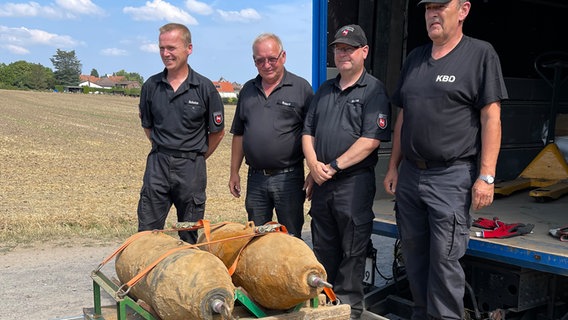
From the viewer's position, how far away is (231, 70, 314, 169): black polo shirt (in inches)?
166

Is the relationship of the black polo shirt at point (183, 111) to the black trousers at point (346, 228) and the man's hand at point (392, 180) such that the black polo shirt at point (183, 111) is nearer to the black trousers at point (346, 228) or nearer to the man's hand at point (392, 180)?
the black trousers at point (346, 228)

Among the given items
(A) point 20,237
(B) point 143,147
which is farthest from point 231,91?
(A) point 20,237

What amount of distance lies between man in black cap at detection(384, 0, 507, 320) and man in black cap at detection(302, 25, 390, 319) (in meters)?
0.41

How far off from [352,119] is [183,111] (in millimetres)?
1357

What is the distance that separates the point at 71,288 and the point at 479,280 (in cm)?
341

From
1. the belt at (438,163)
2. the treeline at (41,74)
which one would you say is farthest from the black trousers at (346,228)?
the treeline at (41,74)

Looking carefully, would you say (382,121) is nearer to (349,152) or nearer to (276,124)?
(349,152)

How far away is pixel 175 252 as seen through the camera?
287 cm

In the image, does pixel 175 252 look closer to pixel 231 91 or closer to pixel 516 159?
pixel 516 159

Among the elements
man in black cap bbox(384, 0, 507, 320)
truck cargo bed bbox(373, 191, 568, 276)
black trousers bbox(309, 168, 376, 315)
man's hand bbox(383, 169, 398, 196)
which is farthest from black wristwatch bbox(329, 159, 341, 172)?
truck cargo bed bbox(373, 191, 568, 276)

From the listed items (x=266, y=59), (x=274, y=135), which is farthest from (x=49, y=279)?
(x=266, y=59)

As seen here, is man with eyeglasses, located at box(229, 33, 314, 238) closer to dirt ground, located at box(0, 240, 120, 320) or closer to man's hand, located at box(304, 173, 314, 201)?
man's hand, located at box(304, 173, 314, 201)

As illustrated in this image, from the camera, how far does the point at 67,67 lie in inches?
5930

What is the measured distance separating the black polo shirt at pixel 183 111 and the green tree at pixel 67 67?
14452 centimetres
